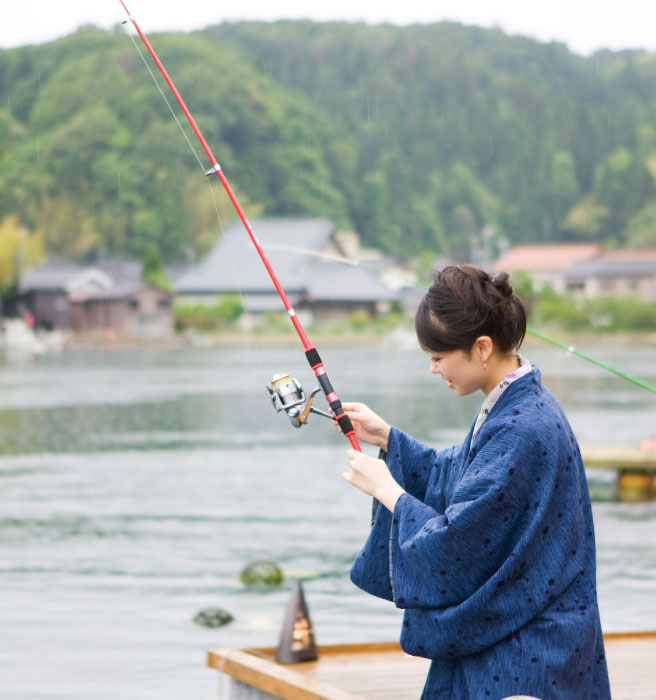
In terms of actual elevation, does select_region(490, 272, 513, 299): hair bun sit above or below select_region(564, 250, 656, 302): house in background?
below

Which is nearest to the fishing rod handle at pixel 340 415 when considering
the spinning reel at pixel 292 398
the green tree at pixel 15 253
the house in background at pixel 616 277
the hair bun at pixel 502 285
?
the spinning reel at pixel 292 398

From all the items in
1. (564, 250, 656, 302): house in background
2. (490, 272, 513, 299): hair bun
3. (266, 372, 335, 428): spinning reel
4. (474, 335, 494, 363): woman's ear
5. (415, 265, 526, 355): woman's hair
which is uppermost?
(564, 250, 656, 302): house in background

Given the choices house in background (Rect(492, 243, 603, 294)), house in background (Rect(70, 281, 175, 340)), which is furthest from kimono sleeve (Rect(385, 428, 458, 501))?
house in background (Rect(492, 243, 603, 294))

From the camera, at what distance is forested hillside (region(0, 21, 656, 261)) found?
7825cm

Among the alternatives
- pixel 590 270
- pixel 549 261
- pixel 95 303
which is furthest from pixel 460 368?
pixel 549 261

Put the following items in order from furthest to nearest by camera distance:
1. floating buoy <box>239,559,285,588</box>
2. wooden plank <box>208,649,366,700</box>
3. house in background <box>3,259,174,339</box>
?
house in background <box>3,259,174,339</box> < floating buoy <box>239,559,285,588</box> < wooden plank <box>208,649,366,700</box>

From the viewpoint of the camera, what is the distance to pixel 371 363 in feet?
160

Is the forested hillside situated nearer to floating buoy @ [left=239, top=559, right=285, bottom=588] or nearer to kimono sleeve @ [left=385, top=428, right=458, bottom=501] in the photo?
floating buoy @ [left=239, top=559, right=285, bottom=588]

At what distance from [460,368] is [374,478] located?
0.23 m

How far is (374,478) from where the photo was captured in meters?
1.84

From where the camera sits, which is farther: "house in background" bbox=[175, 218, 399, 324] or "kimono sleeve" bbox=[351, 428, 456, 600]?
"house in background" bbox=[175, 218, 399, 324]

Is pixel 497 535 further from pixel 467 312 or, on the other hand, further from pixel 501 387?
pixel 467 312

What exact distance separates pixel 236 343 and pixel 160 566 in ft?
A: 192

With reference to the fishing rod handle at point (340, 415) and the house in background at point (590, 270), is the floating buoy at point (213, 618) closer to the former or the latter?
the fishing rod handle at point (340, 415)
